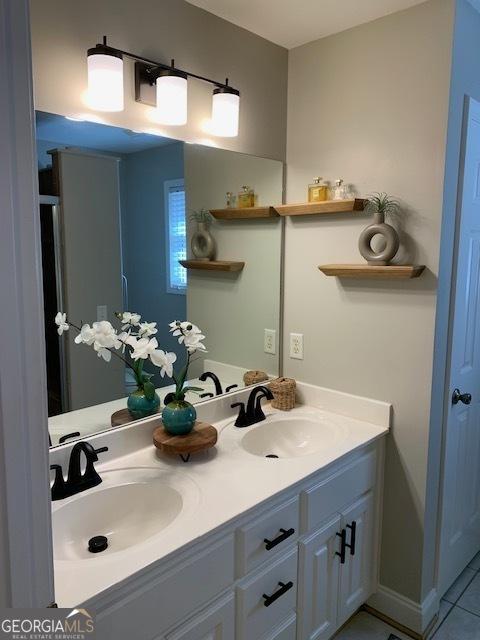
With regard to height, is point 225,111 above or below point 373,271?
above

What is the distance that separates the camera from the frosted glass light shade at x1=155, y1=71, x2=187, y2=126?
1645 mm

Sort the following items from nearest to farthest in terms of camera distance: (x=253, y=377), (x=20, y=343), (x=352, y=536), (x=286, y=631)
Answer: (x=20, y=343), (x=286, y=631), (x=352, y=536), (x=253, y=377)

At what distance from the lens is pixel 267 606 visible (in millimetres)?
1451

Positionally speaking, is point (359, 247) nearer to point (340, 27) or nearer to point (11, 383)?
point (340, 27)

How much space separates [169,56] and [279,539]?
5.51 ft

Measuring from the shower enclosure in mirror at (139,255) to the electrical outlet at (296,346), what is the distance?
177 millimetres

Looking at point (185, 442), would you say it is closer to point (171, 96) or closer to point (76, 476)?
point (76, 476)

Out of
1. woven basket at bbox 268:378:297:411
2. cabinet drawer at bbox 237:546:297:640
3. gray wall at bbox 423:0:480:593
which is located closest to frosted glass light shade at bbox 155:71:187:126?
gray wall at bbox 423:0:480:593

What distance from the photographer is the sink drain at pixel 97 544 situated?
52.4 inches

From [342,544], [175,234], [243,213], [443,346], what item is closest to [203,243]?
[175,234]

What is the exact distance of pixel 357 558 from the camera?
191cm

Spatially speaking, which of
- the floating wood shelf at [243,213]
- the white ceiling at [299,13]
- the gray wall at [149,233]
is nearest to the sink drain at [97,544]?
the gray wall at [149,233]

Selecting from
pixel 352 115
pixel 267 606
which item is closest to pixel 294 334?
pixel 352 115

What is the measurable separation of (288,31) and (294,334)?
Answer: 1.30 metres
